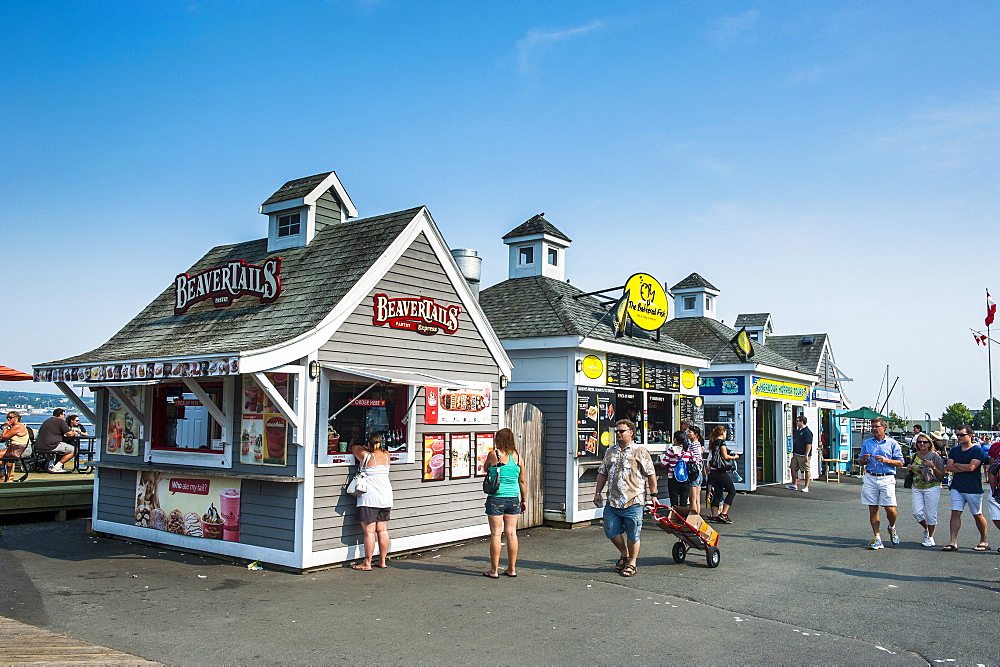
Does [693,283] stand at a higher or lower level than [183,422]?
higher

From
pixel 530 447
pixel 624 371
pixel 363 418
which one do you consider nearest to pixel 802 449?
pixel 624 371

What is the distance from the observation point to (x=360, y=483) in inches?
388

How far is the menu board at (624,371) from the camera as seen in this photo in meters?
14.8

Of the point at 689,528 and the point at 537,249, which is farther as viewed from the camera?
the point at 537,249

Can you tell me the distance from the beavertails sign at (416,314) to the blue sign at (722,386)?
1046 cm

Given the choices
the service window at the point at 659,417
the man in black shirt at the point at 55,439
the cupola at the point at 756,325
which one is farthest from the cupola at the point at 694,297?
the man in black shirt at the point at 55,439

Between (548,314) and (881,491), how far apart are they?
632 centimetres

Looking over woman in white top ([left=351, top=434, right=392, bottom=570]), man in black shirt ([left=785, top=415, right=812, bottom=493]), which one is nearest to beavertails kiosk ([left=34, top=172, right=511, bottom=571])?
woman in white top ([left=351, top=434, right=392, bottom=570])

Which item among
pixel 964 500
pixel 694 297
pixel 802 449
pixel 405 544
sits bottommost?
pixel 405 544

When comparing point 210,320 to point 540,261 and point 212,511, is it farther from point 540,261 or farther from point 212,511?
point 540,261

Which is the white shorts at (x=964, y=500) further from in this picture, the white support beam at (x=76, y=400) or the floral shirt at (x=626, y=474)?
the white support beam at (x=76, y=400)

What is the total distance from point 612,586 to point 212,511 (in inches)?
210

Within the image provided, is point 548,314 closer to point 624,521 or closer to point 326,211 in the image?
point 326,211

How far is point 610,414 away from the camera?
14648 millimetres
